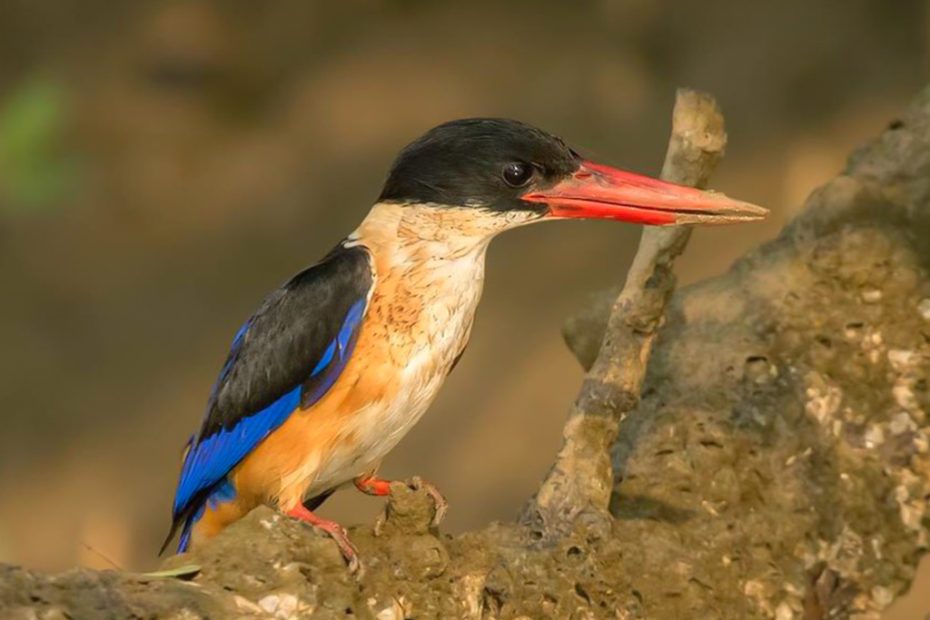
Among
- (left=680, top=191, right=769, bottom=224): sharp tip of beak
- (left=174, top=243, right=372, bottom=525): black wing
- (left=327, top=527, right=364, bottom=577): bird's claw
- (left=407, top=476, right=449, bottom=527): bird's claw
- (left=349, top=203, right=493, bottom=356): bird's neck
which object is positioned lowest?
(left=327, top=527, right=364, bottom=577): bird's claw

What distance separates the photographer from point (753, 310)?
129 inches

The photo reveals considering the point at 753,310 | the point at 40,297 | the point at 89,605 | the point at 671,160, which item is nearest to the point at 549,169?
the point at 671,160

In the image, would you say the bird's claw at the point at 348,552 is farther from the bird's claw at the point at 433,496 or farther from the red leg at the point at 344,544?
the bird's claw at the point at 433,496

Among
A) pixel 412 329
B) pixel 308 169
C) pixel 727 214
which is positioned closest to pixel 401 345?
pixel 412 329

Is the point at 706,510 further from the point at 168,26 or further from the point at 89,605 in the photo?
the point at 168,26

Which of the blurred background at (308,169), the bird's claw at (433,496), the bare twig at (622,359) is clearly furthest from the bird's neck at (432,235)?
the blurred background at (308,169)

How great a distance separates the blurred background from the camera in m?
5.64

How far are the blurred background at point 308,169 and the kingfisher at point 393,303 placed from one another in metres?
2.55

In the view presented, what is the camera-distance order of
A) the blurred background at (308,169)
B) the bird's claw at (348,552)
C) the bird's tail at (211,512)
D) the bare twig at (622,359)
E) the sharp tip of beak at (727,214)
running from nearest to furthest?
the bird's claw at (348,552), the bare twig at (622,359), the sharp tip of beak at (727,214), the bird's tail at (211,512), the blurred background at (308,169)

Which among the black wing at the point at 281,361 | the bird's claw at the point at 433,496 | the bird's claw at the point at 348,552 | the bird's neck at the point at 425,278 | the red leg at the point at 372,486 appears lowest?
the bird's claw at the point at 348,552

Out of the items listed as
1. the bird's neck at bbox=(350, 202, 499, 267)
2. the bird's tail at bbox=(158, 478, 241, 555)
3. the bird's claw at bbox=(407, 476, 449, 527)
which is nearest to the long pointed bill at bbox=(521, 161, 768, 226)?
the bird's neck at bbox=(350, 202, 499, 267)

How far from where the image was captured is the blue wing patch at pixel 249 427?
2.91 metres

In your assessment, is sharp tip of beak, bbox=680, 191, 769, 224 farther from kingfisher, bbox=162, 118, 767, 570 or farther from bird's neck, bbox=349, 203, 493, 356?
bird's neck, bbox=349, 203, 493, 356

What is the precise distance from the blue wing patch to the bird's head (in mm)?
234
